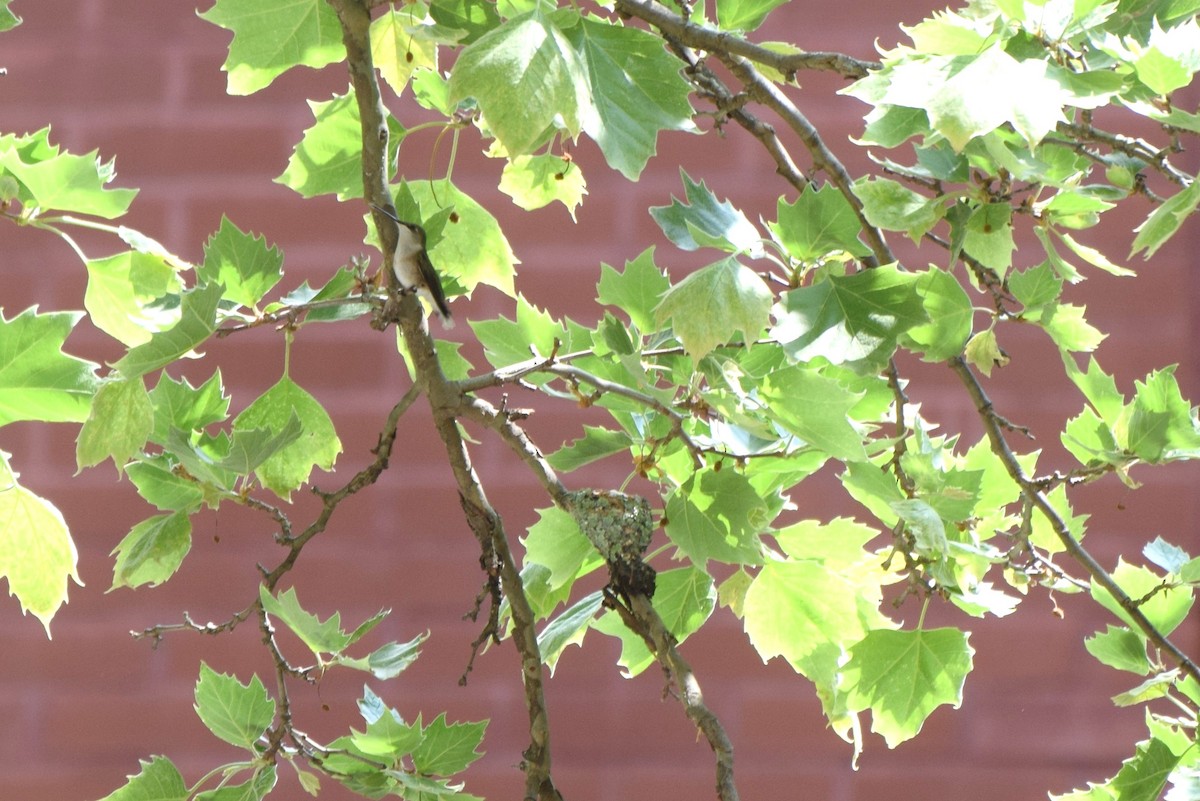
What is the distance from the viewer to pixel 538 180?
665mm

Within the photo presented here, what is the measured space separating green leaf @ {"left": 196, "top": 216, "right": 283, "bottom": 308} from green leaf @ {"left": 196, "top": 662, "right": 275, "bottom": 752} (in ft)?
0.53

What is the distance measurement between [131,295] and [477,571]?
623 millimetres

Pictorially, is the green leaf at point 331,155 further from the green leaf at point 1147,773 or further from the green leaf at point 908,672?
the green leaf at point 1147,773

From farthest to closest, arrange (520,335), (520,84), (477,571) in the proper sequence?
(477,571)
(520,335)
(520,84)

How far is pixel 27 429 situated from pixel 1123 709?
0.95 meters

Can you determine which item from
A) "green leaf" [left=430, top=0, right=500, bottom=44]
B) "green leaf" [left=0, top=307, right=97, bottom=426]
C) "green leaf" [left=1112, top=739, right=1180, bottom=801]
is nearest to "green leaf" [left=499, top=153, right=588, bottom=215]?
"green leaf" [left=430, top=0, right=500, bottom=44]

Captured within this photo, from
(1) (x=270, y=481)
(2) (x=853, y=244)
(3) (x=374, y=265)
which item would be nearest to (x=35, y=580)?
(1) (x=270, y=481)

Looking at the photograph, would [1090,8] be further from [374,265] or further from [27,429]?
[27,429]

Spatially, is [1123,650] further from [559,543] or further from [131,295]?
[131,295]

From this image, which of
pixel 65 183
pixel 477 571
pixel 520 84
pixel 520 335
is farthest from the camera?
pixel 477 571

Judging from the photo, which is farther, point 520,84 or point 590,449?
point 590,449

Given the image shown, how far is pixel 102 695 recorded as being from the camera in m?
1.12

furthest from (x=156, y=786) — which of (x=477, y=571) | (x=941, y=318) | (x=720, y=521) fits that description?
(x=477, y=571)

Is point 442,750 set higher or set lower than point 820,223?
lower
